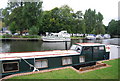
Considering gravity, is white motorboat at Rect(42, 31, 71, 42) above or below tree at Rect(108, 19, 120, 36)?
below

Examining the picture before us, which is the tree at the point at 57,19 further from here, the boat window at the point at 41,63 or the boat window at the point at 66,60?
the boat window at the point at 41,63

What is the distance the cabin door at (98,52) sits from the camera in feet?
35.2

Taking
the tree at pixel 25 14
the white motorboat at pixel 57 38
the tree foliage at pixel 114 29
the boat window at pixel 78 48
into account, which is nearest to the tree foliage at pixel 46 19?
the tree at pixel 25 14

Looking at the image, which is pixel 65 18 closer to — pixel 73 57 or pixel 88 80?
pixel 73 57

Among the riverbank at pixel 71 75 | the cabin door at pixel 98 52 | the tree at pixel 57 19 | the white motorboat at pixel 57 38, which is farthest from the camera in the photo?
the tree at pixel 57 19

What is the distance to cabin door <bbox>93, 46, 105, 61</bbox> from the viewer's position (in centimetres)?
1072

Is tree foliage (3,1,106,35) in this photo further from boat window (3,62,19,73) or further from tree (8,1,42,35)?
boat window (3,62,19,73)

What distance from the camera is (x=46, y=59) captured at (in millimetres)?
8727

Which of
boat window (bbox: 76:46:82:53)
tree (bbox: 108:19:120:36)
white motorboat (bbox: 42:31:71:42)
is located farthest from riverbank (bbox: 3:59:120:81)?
tree (bbox: 108:19:120:36)

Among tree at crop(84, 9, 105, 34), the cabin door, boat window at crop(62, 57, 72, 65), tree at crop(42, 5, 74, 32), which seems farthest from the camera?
tree at crop(84, 9, 105, 34)

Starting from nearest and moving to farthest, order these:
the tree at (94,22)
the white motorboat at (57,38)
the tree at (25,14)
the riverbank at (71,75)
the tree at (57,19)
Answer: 1. the riverbank at (71,75)
2. the tree at (25,14)
3. the white motorboat at (57,38)
4. the tree at (57,19)
5. the tree at (94,22)

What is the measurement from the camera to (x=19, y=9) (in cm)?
4534

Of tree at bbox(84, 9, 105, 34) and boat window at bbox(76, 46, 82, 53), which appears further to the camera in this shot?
tree at bbox(84, 9, 105, 34)

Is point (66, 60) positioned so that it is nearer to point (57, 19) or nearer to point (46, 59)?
point (46, 59)
